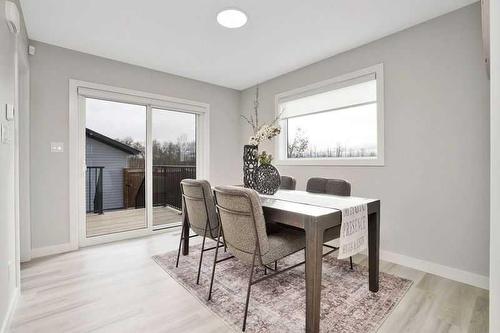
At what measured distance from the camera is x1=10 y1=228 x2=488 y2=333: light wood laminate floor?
63.4 inches

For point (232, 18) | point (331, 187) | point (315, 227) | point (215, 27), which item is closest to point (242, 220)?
point (315, 227)

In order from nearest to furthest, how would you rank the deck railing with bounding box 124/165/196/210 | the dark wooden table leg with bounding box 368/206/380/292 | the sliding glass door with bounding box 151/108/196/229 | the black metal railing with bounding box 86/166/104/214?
the dark wooden table leg with bounding box 368/206/380/292
the black metal railing with bounding box 86/166/104/214
the deck railing with bounding box 124/165/196/210
the sliding glass door with bounding box 151/108/196/229

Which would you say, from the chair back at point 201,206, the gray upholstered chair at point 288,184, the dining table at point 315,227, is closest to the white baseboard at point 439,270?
the dining table at point 315,227

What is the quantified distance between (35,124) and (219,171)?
8.30 feet

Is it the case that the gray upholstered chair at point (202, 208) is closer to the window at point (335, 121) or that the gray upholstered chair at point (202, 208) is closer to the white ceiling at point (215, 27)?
the white ceiling at point (215, 27)

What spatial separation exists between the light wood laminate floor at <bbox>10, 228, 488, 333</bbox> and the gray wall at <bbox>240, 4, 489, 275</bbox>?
1.23 ft

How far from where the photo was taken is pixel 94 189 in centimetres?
343

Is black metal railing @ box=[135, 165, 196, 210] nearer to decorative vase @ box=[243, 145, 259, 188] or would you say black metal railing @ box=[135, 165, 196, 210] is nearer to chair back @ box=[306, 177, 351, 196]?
decorative vase @ box=[243, 145, 259, 188]

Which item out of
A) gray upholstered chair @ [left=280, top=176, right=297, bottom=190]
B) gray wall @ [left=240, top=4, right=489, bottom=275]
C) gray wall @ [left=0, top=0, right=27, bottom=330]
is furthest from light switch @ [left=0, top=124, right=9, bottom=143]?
gray wall @ [left=240, top=4, right=489, bottom=275]

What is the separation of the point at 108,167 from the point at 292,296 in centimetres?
291

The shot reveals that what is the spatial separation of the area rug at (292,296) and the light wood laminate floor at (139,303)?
0.27 feet

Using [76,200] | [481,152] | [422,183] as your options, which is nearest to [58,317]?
[76,200]

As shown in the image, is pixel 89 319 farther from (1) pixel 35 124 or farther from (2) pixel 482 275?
(2) pixel 482 275

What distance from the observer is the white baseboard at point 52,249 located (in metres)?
2.76
